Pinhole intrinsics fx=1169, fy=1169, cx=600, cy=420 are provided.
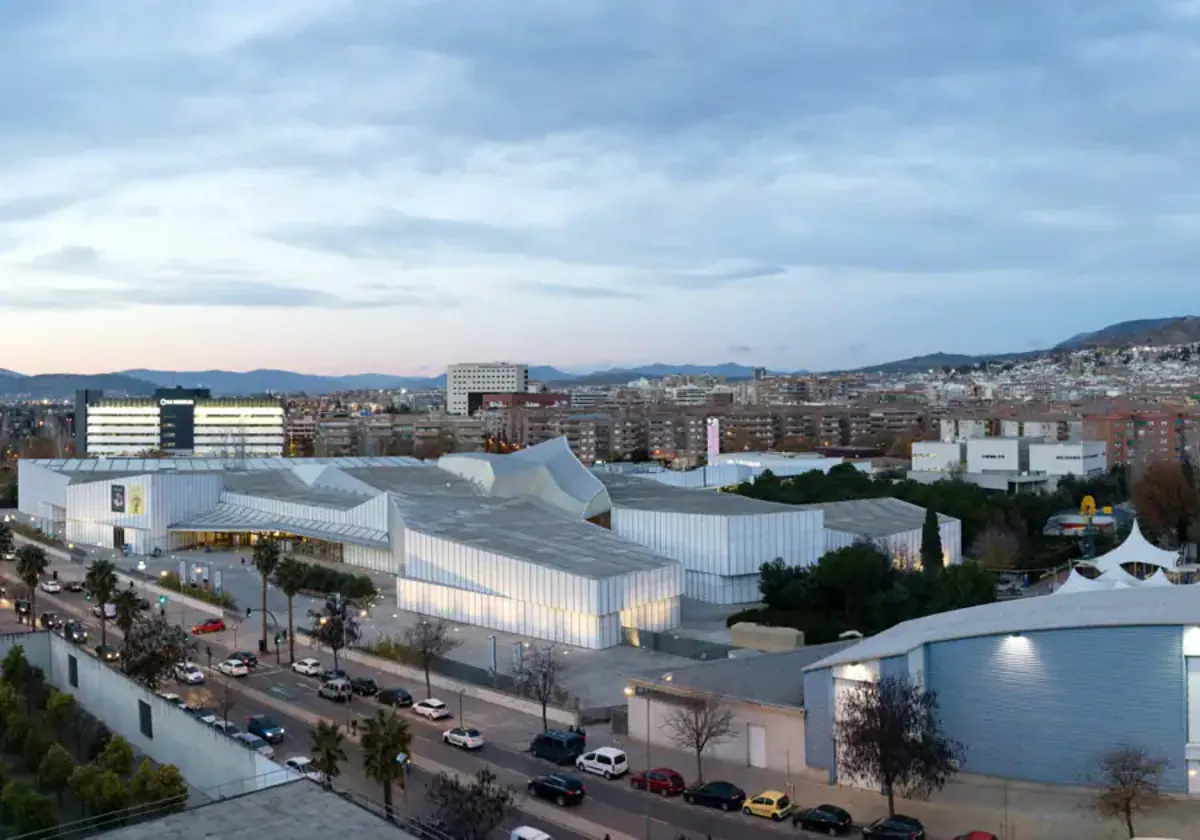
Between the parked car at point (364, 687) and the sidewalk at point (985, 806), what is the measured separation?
917 cm

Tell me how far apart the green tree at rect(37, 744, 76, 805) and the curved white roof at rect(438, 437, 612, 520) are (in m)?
31.6

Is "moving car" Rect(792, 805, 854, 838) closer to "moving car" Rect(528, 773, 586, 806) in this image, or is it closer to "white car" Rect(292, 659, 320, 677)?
"moving car" Rect(528, 773, 586, 806)

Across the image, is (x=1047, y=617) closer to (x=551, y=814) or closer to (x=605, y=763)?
(x=605, y=763)

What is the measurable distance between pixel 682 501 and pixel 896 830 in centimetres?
3321

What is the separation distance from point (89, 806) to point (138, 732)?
5848mm

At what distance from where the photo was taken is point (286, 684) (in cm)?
3428

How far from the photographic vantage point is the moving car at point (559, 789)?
2328 centimetres

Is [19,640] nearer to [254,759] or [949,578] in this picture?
[254,759]

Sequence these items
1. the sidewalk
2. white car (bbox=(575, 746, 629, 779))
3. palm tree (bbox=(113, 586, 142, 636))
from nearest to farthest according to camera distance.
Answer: the sidewalk
white car (bbox=(575, 746, 629, 779))
palm tree (bbox=(113, 586, 142, 636))

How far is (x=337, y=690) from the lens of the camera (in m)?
32.0

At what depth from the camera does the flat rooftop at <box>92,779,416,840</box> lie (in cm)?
1475

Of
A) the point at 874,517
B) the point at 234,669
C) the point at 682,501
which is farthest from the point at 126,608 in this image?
the point at 874,517

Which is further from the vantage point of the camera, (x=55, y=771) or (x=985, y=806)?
(x=55, y=771)

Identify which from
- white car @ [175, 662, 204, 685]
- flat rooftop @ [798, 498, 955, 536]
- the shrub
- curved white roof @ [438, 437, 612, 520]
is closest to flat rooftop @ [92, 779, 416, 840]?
white car @ [175, 662, 204, 685]
